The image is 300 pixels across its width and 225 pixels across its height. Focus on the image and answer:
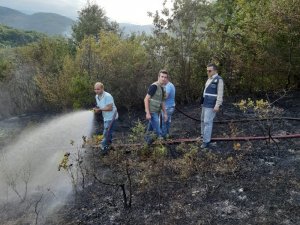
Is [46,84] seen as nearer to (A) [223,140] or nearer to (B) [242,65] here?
(B) [242,65]

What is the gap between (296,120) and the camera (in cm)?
908

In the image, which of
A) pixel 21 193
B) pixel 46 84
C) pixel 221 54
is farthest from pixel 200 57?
pixel 21 193

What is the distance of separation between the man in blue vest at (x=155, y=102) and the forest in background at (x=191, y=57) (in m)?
4.46

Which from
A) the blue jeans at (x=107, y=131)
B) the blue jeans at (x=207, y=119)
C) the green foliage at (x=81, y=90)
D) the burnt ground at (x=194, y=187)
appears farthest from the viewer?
the green foliage at (x=81, y=90)

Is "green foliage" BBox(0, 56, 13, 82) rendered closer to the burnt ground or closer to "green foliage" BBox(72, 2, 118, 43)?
the burnt ground

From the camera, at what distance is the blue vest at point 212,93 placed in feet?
22.9

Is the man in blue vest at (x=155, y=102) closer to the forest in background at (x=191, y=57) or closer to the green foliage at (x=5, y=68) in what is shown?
the forest in background at (x=191, y=57)

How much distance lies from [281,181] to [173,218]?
1.86 meters

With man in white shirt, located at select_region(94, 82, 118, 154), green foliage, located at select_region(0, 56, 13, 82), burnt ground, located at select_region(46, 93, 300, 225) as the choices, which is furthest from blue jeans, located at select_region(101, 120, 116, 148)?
green foliage, located at select_region(0, 56, 13, 82)

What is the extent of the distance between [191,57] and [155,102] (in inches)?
196

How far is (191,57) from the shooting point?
1178 centimetres

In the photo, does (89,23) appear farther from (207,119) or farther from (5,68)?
(207,119)

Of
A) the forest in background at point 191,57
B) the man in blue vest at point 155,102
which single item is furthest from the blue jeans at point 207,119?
the forest in background at point 191,57

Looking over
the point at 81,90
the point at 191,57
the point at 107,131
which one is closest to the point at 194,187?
the point at 107,131
